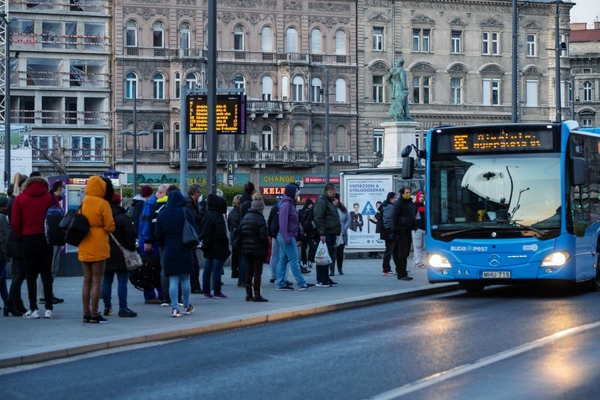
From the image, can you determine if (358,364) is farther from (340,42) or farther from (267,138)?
(340,42)

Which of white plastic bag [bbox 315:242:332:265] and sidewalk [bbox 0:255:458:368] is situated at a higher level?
white plastic bag [bbox 315:242:332:265]

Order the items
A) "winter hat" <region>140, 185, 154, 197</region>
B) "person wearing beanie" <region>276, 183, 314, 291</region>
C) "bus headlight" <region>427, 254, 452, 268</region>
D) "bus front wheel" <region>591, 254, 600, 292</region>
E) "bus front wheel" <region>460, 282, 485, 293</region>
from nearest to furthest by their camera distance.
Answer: "winter hat" <region>140, 185, 154, 197</region> < "bus headlight" <region>427, 254, 452, 268</region> < "person wearing beanie" <region>276, 183, 314, 291</region> < "bus front wheel" <region>591, 254, 600, 292</region> < "bus front wheel" <region>460, 282, 485, 293</region>

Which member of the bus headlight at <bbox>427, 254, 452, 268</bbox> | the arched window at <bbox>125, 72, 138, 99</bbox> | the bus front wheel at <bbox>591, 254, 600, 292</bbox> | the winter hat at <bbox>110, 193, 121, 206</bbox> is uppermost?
the arched window at <bbox>125, 72, 138, 99</bbox>

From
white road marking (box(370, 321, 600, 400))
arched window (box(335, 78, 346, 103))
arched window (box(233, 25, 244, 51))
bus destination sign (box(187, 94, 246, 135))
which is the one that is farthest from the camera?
arched window (box(335, 78, 346, 103))

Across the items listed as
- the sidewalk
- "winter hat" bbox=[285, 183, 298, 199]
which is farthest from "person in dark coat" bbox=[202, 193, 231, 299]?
"winter hat" bbox=[285, 183, 298, 199]

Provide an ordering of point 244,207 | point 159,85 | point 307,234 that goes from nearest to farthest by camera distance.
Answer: point 244,207 → point 307,234 → point 159,85

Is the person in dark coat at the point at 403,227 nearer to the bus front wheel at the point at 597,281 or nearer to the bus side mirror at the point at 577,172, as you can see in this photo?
the bus front wheel at the point at 597,281

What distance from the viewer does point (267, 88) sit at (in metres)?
86.2

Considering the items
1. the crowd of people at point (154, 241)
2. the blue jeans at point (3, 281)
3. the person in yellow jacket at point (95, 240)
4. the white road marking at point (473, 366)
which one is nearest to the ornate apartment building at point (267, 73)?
the crowd of people at point (154, 241)

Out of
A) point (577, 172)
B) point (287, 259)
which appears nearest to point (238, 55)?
point (287, 259)

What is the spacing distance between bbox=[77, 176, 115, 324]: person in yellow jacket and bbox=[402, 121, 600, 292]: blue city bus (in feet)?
21.6

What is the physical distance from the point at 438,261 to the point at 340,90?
217 feet

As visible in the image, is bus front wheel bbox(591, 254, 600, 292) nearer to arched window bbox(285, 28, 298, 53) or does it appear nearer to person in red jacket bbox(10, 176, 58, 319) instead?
person in red jacket bbox(10, 176, 58, 319)

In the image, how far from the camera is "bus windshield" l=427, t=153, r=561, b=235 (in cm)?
2167
